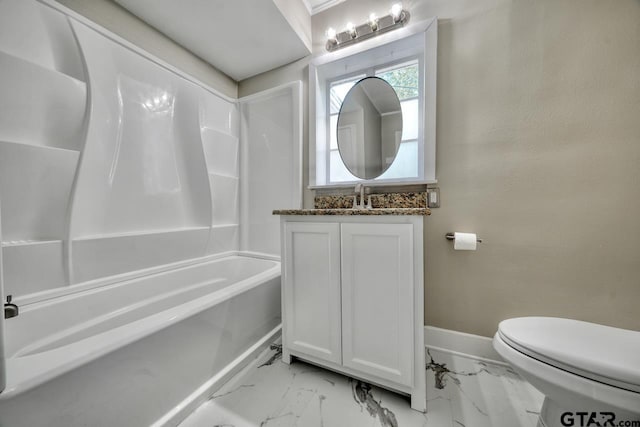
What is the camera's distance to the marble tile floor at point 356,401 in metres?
0.99

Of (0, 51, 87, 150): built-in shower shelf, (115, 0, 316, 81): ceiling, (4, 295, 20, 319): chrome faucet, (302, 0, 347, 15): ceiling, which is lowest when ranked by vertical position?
(4, 295, 20, 319): chrome faucet

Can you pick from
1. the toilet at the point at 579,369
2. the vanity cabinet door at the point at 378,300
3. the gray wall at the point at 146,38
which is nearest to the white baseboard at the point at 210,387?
the vanity cabinet door at the point at 378,300

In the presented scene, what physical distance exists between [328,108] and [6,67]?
5.77 feet

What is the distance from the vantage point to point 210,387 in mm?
1110

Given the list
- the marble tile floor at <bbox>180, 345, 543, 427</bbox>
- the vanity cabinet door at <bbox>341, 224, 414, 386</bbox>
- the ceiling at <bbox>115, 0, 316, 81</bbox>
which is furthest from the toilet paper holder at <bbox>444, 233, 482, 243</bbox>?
the ceiling at <bbox>115, 0, 316, 81</bbox>

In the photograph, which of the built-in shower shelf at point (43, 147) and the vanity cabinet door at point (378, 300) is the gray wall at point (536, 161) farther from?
the built-in shower shelf at point (43, 147)

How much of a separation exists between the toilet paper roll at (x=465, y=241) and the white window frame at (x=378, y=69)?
1.22 feet

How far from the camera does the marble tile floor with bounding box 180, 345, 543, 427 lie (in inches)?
38.9

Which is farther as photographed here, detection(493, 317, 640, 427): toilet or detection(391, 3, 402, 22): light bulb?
detection(391, 3, 402, 22): light bulb

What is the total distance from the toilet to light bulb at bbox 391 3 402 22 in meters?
1.92

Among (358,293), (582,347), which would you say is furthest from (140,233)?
(582,347)

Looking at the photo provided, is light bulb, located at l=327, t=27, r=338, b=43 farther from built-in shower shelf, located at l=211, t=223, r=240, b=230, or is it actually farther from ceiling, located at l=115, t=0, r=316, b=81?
built-in shower shelf, located at l=211, t=223, r=240, b=230

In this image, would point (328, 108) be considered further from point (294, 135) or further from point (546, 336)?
point (546, 336)

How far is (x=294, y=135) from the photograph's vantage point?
Answer: 1.94m
